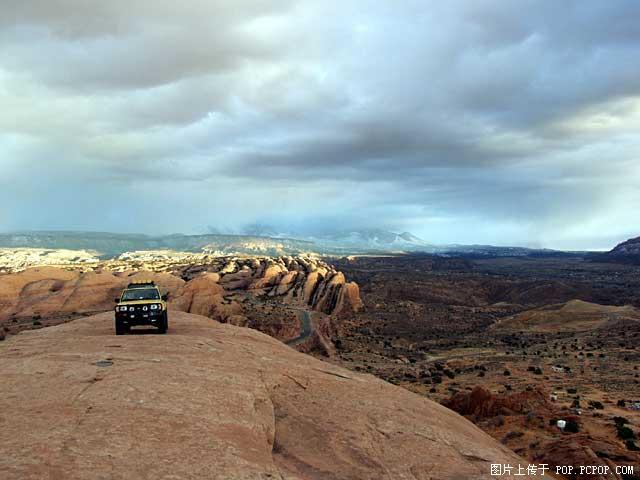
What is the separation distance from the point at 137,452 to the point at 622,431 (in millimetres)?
20252

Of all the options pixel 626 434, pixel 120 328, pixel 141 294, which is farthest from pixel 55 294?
pixel 626 434

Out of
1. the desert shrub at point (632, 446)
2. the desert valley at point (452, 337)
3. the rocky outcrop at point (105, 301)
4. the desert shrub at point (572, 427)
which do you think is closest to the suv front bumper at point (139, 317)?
the desert valley at point (452, 337)

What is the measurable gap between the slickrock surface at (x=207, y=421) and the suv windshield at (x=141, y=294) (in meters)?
4.27

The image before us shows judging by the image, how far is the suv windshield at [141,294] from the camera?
68.4 ft

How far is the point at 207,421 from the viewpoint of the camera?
380 inches

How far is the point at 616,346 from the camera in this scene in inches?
2089

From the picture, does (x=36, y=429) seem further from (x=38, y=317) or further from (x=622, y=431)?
(x=38, y=317)

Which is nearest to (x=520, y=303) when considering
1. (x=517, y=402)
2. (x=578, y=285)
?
(x=578, y=285)

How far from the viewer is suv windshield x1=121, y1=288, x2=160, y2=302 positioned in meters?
20.9

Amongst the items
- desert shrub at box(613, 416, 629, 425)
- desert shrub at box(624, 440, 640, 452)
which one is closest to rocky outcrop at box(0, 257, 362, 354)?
desert shrub at box(613, 416, 629, 425)

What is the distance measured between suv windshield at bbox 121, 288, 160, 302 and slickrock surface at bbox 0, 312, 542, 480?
4266 millimetres

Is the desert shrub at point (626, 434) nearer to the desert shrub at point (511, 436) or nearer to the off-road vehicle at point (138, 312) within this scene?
the desert shrub at point (511, 436)

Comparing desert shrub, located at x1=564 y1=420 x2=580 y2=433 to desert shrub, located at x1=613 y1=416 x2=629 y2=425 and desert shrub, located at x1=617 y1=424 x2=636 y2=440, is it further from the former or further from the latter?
desert shrub, located at x1=613 y1=416 x2=629 y2=425

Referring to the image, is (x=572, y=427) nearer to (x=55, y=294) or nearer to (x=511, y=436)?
(x=511, y=436)
